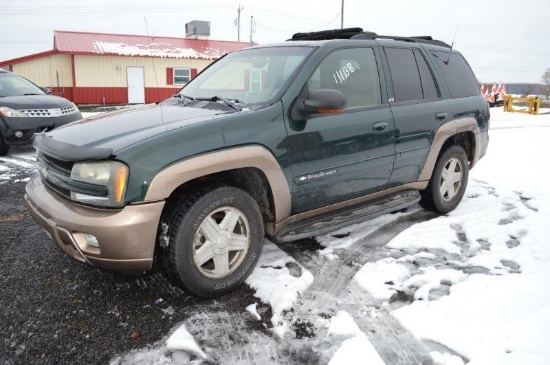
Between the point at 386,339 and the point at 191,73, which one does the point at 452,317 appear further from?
the point at 191,73

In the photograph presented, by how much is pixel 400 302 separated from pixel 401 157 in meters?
1.60

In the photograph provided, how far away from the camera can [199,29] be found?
29672 mm

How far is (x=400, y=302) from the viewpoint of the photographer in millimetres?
3021

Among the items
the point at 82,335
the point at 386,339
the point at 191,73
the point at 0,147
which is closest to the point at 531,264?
the point at 386,339

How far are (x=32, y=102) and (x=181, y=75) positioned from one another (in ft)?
62.0

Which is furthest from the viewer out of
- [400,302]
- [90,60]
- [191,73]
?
[191,73]

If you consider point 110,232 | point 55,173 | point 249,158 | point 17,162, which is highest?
point 249,158

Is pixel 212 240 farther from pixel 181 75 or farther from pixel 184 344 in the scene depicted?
pixel 181 75

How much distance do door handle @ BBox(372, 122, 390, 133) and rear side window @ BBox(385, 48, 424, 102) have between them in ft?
1.12

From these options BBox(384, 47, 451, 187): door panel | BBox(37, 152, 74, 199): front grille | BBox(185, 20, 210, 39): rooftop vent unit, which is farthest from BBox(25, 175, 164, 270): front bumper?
BBox(185, 20, 210, 39): rooftop vent unit

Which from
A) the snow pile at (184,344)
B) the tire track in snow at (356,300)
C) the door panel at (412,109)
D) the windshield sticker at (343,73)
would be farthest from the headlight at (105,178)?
the door panel at (412,109)

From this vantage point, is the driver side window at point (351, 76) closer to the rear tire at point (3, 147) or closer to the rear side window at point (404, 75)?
the rear side window at point (404, 75)

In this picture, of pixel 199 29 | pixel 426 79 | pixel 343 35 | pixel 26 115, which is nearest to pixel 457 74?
pixel 426 79

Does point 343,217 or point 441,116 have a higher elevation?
point 441,116
